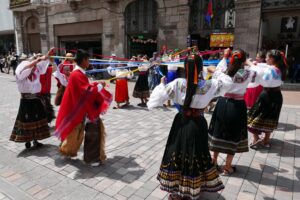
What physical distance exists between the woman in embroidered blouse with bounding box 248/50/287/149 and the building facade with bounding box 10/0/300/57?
305 inches

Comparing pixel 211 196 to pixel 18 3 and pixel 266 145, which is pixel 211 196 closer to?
pixel 266 145

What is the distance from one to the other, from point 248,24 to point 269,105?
818 cm

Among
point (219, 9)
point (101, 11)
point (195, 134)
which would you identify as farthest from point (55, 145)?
point (101, 11)

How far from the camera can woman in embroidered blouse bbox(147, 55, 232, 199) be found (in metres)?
2.70

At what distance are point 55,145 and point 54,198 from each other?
185cm

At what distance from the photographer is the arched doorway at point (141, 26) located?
14602 millimetres

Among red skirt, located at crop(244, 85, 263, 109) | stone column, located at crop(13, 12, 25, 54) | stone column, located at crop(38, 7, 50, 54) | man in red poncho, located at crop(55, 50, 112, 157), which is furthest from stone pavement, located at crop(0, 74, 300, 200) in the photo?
stone column, located at crop(13, 12, 25, 54)

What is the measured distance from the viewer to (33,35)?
22922mm

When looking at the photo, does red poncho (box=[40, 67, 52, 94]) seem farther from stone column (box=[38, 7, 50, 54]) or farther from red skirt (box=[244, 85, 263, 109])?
stone column (box=[38, 7, 50, 54])

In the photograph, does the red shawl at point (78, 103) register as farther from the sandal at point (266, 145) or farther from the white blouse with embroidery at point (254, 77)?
the sandal at point (266, 145)

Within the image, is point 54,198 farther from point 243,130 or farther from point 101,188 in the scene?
point 243,130

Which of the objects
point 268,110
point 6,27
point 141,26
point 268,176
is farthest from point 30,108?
point 6,27

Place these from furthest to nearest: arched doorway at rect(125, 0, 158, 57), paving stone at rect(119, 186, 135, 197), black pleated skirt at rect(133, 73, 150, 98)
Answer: arched doorway at rect(125, 0, 158, 57), black pleated skirt at rect(133, 73, 150, 98), paving stone at rect(119, 186, 135, 197)

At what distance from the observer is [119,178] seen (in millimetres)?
3631
